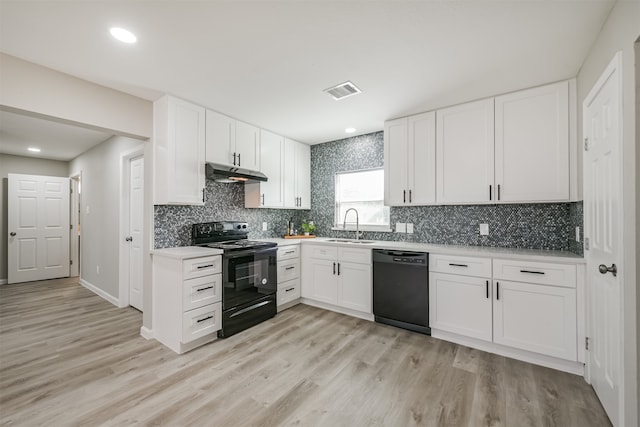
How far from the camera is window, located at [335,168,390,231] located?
13.1 ft

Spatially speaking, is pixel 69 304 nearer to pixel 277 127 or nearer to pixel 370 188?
pixel 277 127

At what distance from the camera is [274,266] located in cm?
345

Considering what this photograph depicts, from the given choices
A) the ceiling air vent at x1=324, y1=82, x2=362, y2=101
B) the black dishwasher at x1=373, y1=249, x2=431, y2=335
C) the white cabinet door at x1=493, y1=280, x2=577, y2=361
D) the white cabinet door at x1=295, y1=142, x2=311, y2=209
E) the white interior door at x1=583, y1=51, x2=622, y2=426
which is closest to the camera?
the white interior door at x1=583, y1=51, x2=622, y2=426

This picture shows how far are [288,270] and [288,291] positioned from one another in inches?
11.3

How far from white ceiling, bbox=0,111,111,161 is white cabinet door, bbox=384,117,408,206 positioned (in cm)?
376

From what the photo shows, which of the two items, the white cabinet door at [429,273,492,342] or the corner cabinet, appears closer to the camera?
the white cabinet door at [429,273,492,342]

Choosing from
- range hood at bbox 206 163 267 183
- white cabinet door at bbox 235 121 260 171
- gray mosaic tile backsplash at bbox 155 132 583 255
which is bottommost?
gray mosaic tile backsplash at bbox 155 132 583 255

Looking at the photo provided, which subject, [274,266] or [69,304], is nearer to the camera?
[274,266]

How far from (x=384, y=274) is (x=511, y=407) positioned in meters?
1.53

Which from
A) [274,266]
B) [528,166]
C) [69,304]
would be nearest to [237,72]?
[274,266]

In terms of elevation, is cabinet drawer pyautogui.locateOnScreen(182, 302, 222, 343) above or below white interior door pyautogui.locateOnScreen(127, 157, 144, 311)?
below

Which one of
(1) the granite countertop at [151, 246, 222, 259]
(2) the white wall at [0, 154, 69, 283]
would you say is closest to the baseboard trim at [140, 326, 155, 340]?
(1) the granite countertop at [151, 246, 222, 259]

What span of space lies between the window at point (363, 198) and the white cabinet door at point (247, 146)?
1380mm

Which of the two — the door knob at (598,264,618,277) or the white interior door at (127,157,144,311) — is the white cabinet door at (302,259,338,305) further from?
the door knob at (598,264,618,277)
